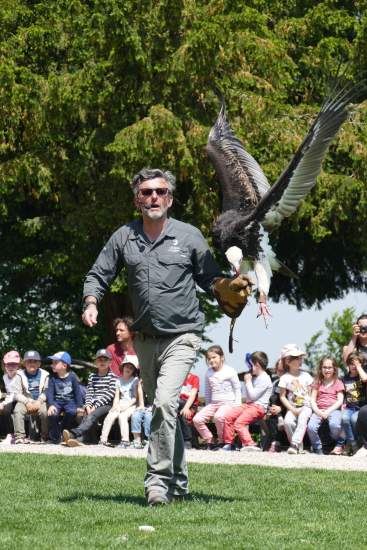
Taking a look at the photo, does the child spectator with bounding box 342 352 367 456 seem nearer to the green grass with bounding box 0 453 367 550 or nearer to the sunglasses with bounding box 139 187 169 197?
the green grass with bounding box 0 453 367 550

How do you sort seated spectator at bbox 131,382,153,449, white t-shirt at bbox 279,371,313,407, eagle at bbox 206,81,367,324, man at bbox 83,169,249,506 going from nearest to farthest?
1. man at bbox 83,169,249,506
2. eagle at bbox 206,81,367,324
3. white t-shirt at bbox 279,371,313,407
4. seated spectator at bbox 131,382,153,449

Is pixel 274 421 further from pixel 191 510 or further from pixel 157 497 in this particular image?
pixel 191 510

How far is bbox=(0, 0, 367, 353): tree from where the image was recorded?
1734 cm

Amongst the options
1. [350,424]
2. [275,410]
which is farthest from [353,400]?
[275,410]

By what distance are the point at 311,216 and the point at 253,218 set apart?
8763 millimetres

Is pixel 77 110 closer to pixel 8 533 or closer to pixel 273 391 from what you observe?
pixel 273 391

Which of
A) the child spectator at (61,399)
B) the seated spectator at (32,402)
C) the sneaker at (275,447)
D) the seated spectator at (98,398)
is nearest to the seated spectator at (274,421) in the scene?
the sneaker at (275,447)

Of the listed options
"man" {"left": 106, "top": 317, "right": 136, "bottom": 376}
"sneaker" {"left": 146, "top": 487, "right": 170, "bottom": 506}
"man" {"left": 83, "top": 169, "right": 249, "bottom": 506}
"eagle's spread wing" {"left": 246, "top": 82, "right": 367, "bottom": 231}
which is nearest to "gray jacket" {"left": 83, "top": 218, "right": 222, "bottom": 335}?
"man" {"left": 83, "top": 169, "right": 249, "bottom": 506}

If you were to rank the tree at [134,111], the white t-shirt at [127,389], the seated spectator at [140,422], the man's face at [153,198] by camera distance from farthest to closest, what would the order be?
the tree at [134,111] → the white t-shirt at [127,389] → the seated spectator at [140,422] → the man's face at [153,198]

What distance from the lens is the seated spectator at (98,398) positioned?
13.1 meters

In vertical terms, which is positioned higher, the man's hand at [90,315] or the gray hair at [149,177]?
the gray hair at [149,177]

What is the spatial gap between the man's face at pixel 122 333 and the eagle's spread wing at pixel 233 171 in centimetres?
280

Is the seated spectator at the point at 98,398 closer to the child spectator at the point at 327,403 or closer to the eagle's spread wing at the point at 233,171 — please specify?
the child spectator at the point at 327,403

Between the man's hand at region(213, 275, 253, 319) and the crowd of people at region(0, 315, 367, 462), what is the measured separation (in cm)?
481
